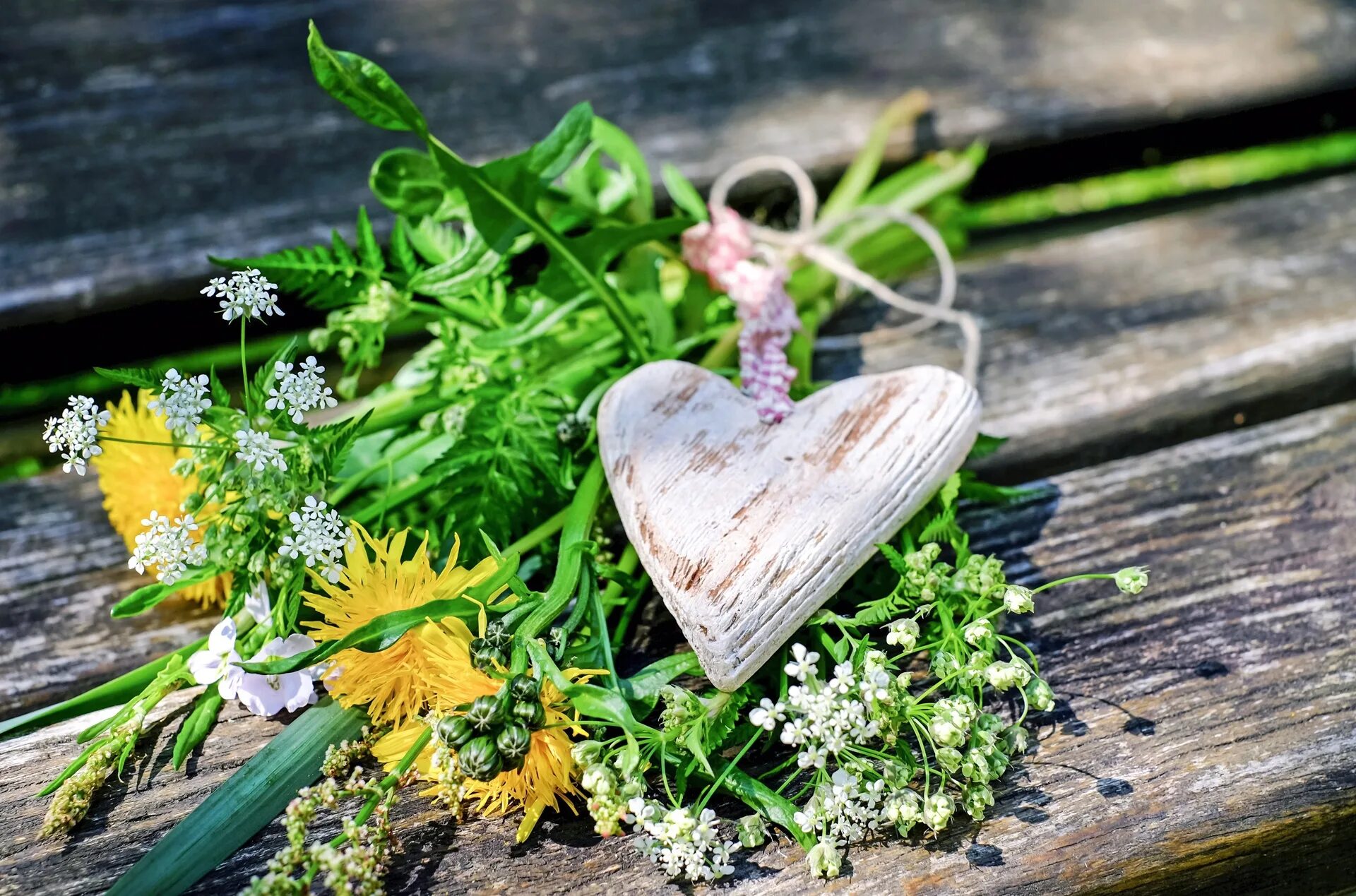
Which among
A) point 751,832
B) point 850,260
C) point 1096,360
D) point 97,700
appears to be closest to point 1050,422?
point 1096,360

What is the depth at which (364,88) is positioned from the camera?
3.37 feet

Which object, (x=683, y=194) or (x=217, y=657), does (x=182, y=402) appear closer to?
(x=217, y=657)

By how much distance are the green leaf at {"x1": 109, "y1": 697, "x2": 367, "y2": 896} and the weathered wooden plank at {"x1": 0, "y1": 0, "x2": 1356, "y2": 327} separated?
1006mm

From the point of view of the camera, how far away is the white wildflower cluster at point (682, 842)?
843mm

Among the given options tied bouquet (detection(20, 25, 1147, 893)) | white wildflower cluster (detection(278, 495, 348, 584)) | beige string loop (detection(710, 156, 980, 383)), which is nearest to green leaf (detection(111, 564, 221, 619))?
tied bouquet (detection(20, 25, 1147, 893))

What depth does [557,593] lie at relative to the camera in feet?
3.09

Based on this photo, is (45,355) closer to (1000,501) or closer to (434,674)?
(434,674)

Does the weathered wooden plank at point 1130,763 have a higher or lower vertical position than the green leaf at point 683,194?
lower

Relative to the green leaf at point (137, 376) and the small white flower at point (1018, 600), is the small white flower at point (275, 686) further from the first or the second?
the small white flower at point (1018, 600)

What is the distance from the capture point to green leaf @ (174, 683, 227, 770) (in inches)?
39.3

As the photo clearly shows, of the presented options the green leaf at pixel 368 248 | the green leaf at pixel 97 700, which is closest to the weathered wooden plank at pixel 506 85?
the green leaf at pixel 368 248

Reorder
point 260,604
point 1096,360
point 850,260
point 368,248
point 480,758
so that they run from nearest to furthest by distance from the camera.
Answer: point 480,758
point 260,604
point 368,248
point 1096,360
point 850,260

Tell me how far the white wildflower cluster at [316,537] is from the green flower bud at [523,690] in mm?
195

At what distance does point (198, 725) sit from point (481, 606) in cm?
37
